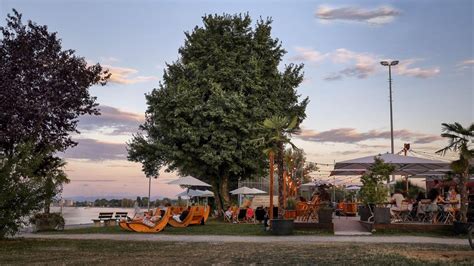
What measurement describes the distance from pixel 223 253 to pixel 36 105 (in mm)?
8695

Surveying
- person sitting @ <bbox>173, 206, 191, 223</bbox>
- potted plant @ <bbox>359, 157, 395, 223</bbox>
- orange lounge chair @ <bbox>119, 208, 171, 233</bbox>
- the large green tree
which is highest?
the large green tree

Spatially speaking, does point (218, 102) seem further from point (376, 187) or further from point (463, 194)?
point (463, 194)

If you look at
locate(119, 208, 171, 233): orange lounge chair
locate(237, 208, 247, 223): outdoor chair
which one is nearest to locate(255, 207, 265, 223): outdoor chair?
locate(237, 208, 247, 223): outdoor chair

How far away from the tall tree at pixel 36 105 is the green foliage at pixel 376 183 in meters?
10.4

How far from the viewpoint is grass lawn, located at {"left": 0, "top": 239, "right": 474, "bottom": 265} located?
11720 mm

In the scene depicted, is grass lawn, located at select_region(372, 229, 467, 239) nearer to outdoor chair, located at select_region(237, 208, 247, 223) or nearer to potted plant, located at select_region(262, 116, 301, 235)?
potted plant, located at select_region(262, 116, 301, 235)

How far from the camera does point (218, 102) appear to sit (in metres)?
31.6

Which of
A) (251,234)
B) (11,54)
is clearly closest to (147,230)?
(251,234)

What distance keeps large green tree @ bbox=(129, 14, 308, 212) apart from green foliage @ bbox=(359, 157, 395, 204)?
36.2ft

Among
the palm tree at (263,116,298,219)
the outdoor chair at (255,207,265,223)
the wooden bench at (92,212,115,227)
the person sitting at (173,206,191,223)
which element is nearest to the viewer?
the palm tree at (263,116,298,219)

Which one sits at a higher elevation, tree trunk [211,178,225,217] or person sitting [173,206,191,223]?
tree trunk [211,178,225,217]

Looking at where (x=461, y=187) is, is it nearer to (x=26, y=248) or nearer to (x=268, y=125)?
(x=268, y=125)

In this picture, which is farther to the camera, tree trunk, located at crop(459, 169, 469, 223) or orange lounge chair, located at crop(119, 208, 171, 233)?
orange lounge chair, located at crop(119, 208, 171, 233)

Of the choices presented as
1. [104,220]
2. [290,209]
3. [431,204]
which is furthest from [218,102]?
[431,204]
